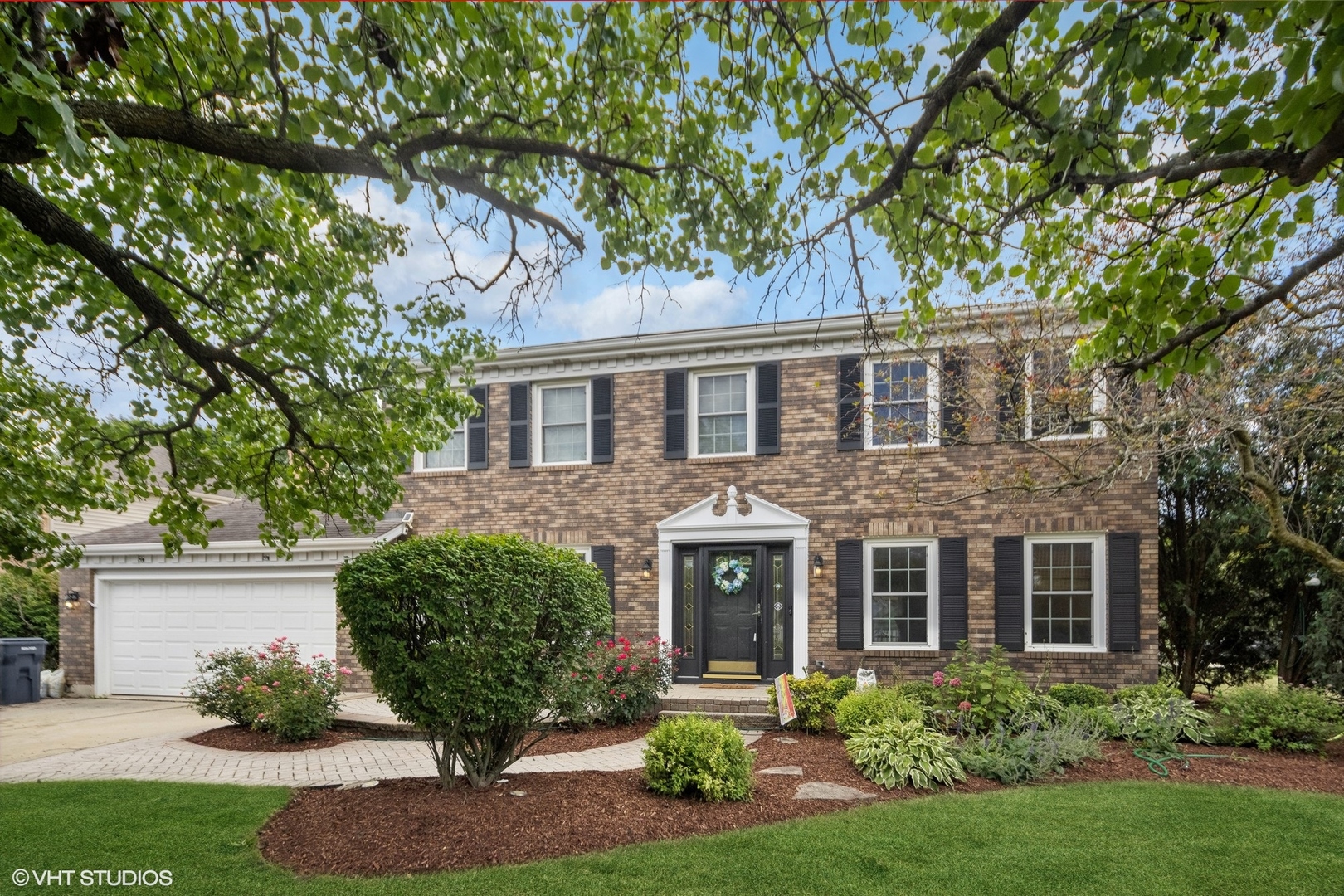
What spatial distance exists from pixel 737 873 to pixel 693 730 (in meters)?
1.58

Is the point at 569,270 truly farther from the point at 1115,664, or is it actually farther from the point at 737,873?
A: the point at 1115,664

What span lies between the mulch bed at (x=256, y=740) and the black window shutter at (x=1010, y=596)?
8365mm

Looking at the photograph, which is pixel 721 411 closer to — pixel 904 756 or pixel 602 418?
pixel 602 418

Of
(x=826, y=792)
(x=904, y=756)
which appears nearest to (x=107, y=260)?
(x=826, y=792)

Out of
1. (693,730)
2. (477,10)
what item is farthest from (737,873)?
(477,10)

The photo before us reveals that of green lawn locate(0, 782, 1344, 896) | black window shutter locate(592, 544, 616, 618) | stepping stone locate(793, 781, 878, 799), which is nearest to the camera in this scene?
green lawn locate(0, 782, 1344, 896)

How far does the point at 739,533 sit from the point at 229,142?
29.2ft

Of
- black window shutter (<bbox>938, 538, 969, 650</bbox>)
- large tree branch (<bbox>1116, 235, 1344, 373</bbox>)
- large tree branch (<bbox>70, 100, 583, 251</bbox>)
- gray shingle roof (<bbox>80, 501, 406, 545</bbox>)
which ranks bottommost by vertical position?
black window shutter (<bbox>938, 538, 969, 650</bbox>)

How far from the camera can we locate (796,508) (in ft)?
38.0

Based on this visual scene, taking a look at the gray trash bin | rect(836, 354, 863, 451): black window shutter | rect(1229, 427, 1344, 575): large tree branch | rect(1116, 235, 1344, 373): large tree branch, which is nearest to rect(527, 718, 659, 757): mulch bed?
rect(836, 354, 863, 451): black window shutter

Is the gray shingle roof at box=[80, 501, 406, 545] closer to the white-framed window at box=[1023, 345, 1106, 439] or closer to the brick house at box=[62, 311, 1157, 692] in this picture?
the brick house at box=[62, 311, 1157, 692]

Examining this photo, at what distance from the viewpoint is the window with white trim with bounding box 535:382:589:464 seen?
12836mm

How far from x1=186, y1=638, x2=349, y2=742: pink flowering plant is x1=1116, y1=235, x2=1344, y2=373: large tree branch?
885 centimetres

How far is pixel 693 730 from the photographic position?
6.29 metres
